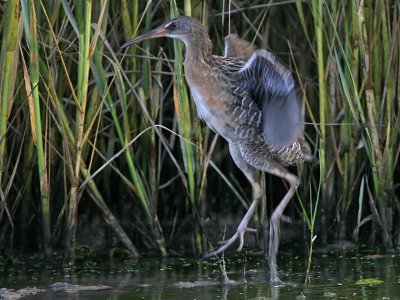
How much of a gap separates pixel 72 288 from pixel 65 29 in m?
1.72

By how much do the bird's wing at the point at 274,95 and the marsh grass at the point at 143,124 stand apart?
0.37m

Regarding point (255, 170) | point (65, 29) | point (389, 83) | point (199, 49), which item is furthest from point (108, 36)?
point (389, 83)

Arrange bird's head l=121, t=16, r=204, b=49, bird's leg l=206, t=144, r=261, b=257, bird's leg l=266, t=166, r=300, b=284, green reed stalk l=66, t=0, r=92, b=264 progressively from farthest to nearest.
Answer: bird's leg l=206, t=144, r=261, b=257 → bird's head l=121, t=16, r=204, b=49 → green reed stalk l=66, t=0, r=92, b=264 → bird's leg l=266, t=166, r=300, b=284

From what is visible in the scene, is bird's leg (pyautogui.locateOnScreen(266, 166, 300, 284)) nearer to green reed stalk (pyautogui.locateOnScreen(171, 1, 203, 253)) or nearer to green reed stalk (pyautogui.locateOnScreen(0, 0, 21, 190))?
green reed stalk (pyautogui.locateOnScreen(171, 1, 203, 253))

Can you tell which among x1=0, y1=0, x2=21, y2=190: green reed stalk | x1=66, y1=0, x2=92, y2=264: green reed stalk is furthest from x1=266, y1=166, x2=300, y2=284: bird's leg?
x1=0, y1=0, x2=21, y2=190: green reed stalk

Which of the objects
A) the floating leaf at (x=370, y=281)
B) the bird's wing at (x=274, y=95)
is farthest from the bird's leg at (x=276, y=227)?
the floating leaf at (x=370, y=281)

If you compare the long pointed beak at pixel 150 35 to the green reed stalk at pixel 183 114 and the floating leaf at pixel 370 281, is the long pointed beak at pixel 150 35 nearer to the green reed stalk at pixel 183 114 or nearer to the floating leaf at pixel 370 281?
the green reed stalk at pixel 183 114

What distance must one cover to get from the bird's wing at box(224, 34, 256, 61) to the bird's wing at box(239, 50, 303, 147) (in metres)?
0.42

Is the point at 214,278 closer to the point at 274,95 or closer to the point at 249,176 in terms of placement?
the point at 249,176

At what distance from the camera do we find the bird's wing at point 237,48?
591 centimetres

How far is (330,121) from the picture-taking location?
6.26 meters

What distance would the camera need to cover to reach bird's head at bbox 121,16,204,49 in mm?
5668

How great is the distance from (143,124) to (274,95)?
3.77 ft

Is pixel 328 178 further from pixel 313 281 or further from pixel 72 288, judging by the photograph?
pixel 72 288
